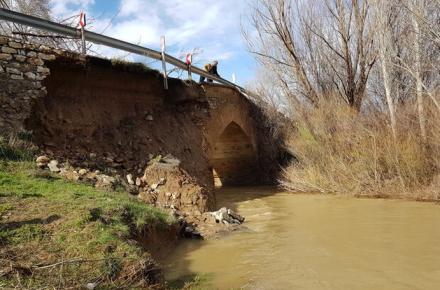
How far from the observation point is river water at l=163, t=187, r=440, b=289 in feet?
18.0

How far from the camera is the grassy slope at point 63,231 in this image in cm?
425

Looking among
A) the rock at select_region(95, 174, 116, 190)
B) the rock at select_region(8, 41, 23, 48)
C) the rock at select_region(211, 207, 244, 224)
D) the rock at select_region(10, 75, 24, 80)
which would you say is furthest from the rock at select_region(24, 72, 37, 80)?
the rock at select_region(211, 207, 244, 224)

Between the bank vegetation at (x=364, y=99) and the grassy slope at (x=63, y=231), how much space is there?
733 cm

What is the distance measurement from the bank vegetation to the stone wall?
8.75m

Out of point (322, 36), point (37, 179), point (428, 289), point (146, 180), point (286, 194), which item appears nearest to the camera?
point (428, 289)

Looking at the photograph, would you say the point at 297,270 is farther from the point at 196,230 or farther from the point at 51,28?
the point at 51,28

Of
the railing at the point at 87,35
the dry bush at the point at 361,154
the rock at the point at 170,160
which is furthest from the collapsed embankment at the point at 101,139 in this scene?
the dry bush at the point at 361,154

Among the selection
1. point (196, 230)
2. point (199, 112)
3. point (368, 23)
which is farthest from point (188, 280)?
point (368, 23)

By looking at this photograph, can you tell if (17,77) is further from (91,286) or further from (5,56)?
(91,286)

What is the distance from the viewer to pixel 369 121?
13172mm

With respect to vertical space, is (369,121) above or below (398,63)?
below

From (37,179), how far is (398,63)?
35.6 ft

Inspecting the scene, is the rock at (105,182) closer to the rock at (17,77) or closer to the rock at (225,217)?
the rock at (225,217)

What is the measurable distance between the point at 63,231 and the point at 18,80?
163 inches
